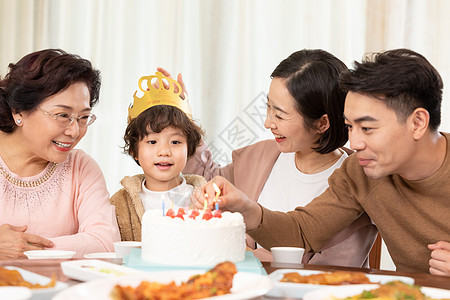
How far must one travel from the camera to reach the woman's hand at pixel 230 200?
5.81 ft

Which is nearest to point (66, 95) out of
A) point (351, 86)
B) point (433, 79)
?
point (351, 86)

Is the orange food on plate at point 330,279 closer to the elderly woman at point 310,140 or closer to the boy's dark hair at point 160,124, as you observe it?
the elderly woman at point 310,140

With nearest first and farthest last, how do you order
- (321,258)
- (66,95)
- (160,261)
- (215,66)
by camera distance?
1. (160,261)
2. (66,95)
3. (321,258)
4. (215,66)

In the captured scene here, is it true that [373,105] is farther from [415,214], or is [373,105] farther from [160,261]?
[160,261]

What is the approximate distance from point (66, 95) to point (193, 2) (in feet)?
6.39

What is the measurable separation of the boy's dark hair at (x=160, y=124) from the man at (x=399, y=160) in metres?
0.68

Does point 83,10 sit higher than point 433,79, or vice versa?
point 83,10

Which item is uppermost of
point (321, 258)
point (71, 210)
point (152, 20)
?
point (152, 20)

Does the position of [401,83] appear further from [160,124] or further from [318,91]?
[160,124]

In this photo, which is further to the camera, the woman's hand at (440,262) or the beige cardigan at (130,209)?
the beige cardigan at (130,209)

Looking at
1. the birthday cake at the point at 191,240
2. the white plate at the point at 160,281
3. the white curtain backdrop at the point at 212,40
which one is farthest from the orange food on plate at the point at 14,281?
the white curtain backdrop at the point at 212,40

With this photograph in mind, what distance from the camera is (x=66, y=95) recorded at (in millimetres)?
2080

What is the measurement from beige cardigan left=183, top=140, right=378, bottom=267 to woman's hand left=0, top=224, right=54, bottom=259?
794mm

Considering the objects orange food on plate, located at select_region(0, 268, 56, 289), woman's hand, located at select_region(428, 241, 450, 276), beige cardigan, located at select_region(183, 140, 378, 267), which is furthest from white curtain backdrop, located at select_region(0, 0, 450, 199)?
orange food on plate, located at select_region(0, 268, 56, 289)
